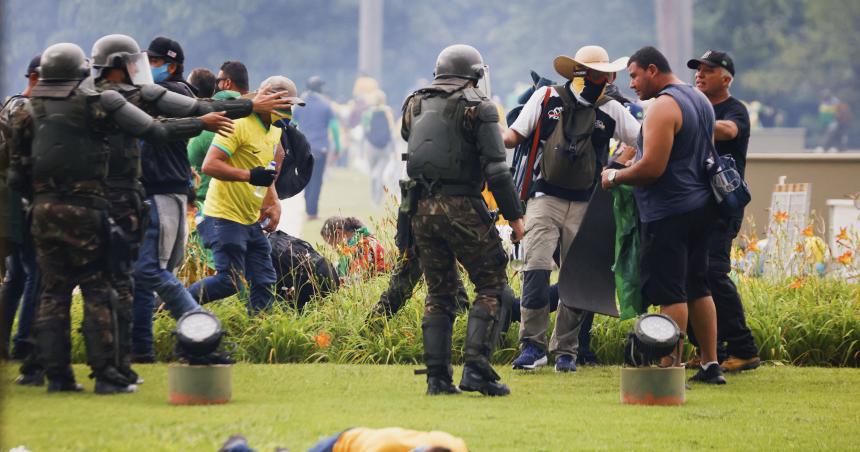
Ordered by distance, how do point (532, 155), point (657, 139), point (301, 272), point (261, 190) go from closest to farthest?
point (657, 139) → point (532, 155) → point (261, 190) → point (301, 272)

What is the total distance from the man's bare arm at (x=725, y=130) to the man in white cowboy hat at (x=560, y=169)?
0.53m

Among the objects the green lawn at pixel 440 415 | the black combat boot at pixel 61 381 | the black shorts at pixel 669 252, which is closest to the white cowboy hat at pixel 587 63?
the black shorts at pixel 669 252

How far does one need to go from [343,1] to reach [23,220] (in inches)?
1750

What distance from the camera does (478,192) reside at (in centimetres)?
764

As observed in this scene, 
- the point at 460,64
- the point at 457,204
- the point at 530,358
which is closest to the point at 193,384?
the point at 457,204

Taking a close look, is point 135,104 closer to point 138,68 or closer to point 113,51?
point 138,68

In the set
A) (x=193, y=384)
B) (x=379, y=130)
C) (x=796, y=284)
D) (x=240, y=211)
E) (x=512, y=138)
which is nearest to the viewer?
(x=193, y=384)

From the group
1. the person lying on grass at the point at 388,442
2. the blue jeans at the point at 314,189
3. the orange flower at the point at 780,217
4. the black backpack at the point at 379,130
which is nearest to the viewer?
the person lying on grass at the point at 388,442

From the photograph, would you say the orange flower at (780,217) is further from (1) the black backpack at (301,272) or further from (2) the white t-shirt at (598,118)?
(1) the black backpack at (301,272)

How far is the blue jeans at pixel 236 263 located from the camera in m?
9.26

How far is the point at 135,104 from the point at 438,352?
7.06ft

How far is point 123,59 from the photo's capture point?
25.2 feet

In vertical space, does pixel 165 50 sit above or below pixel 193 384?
above

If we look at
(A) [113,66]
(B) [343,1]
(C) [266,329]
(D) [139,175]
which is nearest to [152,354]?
(C) [266,329]
